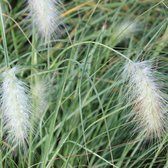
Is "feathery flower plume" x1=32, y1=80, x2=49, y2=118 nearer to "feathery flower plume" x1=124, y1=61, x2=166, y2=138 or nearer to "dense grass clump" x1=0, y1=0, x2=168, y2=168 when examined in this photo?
"dense grass clump" x1=0, y1=0, x2=168, y2=168

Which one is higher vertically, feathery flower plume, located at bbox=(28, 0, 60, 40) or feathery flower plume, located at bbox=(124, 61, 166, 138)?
feathery flower plume, located at bbox=(28, 0, 60, 40)

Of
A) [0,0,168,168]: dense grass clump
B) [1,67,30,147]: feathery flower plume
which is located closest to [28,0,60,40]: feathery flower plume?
[0,0,168,168]: dense grass clump

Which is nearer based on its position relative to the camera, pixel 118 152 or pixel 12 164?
pixel 12 164

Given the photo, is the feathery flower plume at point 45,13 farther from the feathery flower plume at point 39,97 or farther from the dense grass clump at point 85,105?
the feathery flower plume at point 39,97

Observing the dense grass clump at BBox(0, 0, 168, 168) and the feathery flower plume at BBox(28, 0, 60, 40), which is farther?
the feathery flower plume at BBox(28, 0, 60, 40)

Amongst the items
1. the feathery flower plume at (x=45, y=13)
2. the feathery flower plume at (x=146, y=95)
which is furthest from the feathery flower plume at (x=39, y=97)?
the feathery flower plume at (x=146, y=95)

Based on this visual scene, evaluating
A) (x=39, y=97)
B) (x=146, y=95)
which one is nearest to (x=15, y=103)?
(x=39, y=97)

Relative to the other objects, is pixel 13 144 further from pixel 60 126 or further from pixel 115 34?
pixel 115 34

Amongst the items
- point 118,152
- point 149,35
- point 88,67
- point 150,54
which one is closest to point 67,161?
point 118,152
